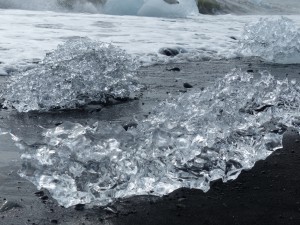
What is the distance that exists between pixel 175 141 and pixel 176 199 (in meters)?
0.46

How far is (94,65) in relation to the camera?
5.81m

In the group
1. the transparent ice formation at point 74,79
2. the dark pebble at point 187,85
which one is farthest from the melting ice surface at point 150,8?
the transparent ice formation at point 74,79

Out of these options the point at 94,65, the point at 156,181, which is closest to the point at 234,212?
the point at 156,181

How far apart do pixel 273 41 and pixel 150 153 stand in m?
6.20

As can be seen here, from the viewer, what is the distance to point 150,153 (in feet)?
10.5

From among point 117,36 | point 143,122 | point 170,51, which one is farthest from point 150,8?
point 143,122

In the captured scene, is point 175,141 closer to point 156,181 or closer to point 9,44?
point 156,181

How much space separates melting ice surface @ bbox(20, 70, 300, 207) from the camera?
3035 mm

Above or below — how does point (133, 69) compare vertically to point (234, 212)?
above

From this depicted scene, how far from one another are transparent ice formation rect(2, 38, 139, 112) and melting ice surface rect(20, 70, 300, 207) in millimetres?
1785

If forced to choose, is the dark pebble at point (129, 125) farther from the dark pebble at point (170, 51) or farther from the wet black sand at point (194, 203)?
the dark pebble at point (170, 51)

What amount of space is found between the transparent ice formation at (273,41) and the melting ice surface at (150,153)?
4899 millimetres

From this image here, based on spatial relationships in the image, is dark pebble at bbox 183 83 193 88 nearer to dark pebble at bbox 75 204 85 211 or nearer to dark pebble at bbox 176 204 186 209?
dark pebble at bbox 176 204 186 209

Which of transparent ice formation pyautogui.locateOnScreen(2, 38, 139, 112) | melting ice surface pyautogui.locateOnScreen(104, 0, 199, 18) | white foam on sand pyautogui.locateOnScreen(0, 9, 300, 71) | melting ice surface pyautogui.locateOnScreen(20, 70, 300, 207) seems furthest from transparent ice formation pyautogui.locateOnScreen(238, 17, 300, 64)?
melting ice surface pyautogui.locateOnScreen(104, 0, 199, 18)
